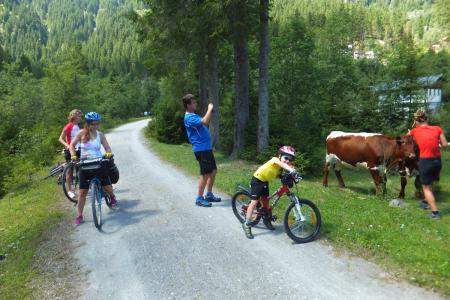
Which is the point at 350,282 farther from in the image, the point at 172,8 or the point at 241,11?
the point at 172,8

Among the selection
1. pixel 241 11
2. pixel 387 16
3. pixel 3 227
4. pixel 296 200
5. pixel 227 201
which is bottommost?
pixel 3 227

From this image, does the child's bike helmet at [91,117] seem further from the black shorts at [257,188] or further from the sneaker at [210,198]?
the black shorts at [257,188]

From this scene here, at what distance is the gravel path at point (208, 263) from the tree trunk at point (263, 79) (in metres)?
7.43

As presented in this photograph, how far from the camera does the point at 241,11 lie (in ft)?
45.9

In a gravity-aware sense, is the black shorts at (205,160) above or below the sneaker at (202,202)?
above

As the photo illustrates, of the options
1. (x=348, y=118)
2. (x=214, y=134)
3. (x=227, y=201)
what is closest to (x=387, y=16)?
(x=348, y=118)

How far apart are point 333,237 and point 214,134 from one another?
14101mm

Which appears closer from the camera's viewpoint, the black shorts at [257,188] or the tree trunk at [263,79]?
the black shorts at [257,188]

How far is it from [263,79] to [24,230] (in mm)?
10550

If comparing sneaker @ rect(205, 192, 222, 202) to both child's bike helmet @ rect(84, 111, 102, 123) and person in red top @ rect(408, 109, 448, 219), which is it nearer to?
child's bike helmet @ rect(84, 111, 102, 123)

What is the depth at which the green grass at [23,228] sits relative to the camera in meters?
5.75

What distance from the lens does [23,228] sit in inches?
333

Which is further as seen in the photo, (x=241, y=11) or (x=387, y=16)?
(x=387, y=16)

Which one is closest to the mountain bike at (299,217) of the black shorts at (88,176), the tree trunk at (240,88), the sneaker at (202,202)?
the sneaker at (202,202)
